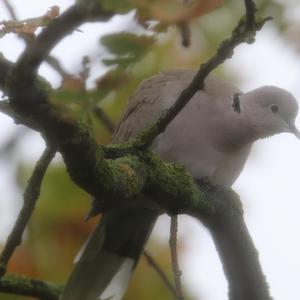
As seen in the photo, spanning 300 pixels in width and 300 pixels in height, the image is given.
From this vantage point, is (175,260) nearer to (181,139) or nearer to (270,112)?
(181,139)

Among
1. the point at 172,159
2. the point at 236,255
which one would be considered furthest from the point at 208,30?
the point at 236,255

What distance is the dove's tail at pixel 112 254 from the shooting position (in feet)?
14.5

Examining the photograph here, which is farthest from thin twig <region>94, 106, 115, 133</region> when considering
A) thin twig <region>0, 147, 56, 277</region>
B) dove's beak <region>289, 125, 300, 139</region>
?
thin twig <region>0, 147, 56, 277</region>

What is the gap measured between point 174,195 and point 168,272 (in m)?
1.77

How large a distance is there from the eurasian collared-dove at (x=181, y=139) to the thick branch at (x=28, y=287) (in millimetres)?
167

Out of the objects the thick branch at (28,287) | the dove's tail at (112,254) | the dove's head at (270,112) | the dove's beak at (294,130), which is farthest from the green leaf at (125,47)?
the dove's beak at (294,130)

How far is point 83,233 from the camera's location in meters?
4.64

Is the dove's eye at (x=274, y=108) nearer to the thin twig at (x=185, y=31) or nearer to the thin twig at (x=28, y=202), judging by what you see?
the thin twig at (x=28, y=202)

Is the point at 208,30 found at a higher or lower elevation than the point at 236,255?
higher

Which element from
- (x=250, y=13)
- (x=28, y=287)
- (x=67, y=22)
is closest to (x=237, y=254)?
(x=28, y=287)

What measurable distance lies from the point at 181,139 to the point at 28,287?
48.1 inches

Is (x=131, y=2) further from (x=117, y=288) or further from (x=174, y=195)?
(x=117, y=288)

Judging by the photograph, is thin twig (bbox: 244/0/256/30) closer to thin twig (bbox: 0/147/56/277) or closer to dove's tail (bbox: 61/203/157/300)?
thin twig (bbox: 0/147/56/277)

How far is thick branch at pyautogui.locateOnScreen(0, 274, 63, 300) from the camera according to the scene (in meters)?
3.78
